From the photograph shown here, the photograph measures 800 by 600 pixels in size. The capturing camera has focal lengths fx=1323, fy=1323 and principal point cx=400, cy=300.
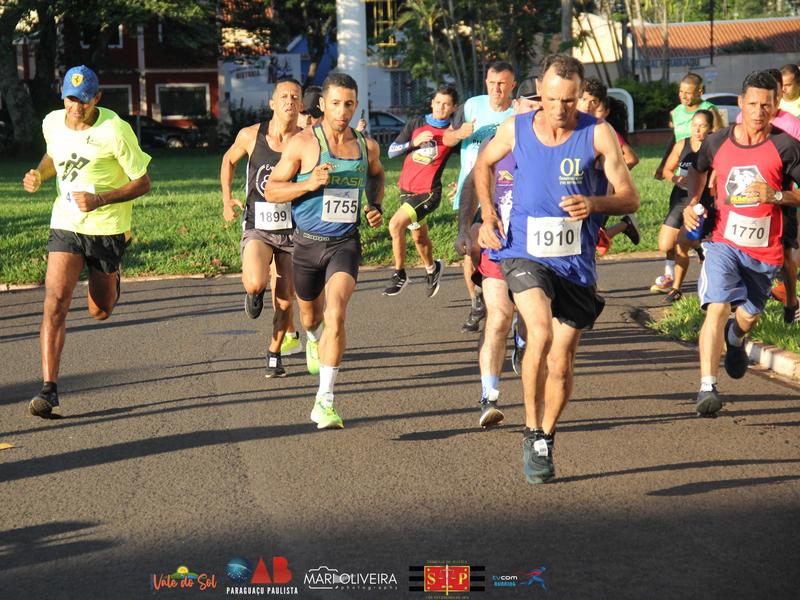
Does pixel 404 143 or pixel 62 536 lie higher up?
pixel 404 143

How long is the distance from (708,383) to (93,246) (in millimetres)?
3813

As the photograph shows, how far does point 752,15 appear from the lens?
114375 mm

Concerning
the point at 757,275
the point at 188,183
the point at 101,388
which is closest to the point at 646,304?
the point at 757,275

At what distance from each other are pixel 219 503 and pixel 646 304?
782 cm

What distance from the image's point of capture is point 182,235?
17703 mm

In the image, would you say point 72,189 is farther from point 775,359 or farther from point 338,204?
point 775,359

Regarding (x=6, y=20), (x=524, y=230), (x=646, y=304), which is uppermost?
(x=6, y=20)

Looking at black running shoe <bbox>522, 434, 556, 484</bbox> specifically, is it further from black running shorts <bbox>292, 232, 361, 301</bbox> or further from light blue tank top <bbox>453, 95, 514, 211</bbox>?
light blue tank top <bbox>453, 95, 514, 211</bbox>

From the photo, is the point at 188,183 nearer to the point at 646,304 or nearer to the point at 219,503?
the point at 646,304

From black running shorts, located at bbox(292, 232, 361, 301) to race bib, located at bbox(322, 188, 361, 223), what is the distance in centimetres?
16

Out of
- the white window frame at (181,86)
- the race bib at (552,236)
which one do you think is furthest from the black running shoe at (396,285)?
the white window frame at (181,86)

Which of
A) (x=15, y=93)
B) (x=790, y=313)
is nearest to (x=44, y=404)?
(x=790, y=313)

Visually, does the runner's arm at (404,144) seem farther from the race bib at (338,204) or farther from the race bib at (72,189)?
the race bib at (72,189)

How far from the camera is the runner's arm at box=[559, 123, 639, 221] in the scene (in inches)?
248
